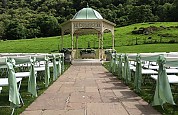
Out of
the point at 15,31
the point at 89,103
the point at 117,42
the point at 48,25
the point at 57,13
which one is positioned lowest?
the point at 89,103

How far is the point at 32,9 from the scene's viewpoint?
69250 mm

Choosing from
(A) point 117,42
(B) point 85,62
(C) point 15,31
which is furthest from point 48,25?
(B) point 85,62

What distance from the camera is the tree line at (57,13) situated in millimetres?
62438

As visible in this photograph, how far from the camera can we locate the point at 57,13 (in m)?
66.1

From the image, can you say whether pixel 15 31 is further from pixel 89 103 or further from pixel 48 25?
pixel 89 103

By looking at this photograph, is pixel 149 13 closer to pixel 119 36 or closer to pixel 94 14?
pixel 119 36

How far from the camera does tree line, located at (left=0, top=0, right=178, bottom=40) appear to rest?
205 feet

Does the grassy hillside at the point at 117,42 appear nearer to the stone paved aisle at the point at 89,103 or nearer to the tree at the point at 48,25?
the tree at the point at 48,25

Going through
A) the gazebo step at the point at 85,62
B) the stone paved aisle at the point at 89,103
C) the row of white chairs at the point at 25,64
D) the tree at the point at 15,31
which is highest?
the tree at the point at 15,31

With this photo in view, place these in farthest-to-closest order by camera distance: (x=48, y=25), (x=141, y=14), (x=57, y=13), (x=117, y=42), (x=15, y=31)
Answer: (x=141, y=14), (x=57, y=13), (x=48, y=25), (x=15, y=31), (x=117, y=42)

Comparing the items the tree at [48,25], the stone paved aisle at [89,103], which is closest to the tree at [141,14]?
the tree at [48,25]

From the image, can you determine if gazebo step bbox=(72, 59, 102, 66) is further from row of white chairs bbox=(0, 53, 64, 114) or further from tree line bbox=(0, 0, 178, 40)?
tree line bbox=(0, 0, 178, 40)

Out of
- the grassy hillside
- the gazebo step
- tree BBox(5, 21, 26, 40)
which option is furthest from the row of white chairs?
tree BBox(5, 21, 26, 40)

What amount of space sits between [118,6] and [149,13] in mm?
7520
